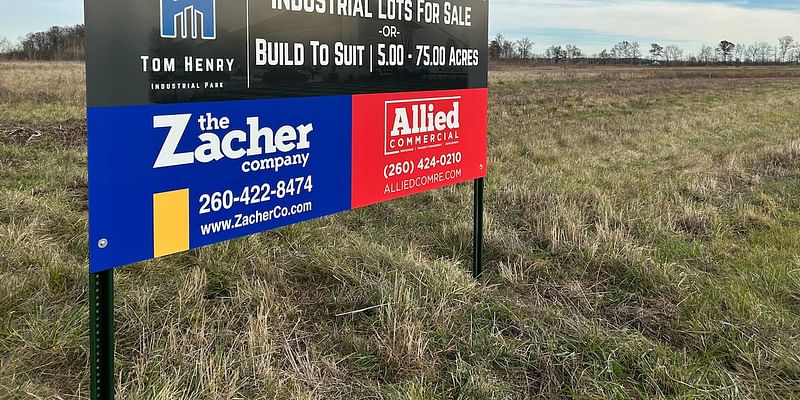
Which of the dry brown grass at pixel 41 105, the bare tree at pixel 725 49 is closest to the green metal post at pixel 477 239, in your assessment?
the dry brown grass at pixel 41 105

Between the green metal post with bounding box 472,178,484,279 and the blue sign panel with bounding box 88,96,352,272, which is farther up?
the blue sign panel with bounding box 88,96,352,272

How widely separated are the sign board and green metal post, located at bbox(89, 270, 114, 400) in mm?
99

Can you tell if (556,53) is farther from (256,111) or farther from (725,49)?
(256,111)

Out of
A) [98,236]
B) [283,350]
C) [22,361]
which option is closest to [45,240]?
[22,361]

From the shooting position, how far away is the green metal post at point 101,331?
2613 millimetres

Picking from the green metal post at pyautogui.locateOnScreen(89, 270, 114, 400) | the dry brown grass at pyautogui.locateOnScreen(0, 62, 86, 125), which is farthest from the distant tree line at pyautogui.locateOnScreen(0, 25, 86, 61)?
the green metal post at pyautogui.locateOnScreen(89, 270, 114, 400)

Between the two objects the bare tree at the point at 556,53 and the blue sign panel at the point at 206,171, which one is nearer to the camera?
the blue sign panel at the point at 206,171

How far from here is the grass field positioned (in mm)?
3336

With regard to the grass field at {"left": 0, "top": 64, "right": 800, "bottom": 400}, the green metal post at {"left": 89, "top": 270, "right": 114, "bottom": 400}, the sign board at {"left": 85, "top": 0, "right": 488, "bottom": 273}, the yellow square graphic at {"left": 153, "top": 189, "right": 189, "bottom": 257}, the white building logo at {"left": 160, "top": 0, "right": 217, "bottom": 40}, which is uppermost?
the white building logo at {"left": 160, "top": 0, "right": 217, "bottom": 40}

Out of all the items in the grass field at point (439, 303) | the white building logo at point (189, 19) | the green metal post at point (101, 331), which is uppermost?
the white building logo at point (189, 19)

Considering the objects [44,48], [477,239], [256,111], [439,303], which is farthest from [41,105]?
[44,48]

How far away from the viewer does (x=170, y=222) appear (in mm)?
2830

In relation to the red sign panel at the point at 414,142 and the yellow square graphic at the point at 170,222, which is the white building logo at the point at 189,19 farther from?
the red sign panel at the point at 414,142

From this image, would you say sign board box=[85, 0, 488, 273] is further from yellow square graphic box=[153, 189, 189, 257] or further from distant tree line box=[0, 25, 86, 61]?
distant tree line box=[0, 25, 86, 61]
